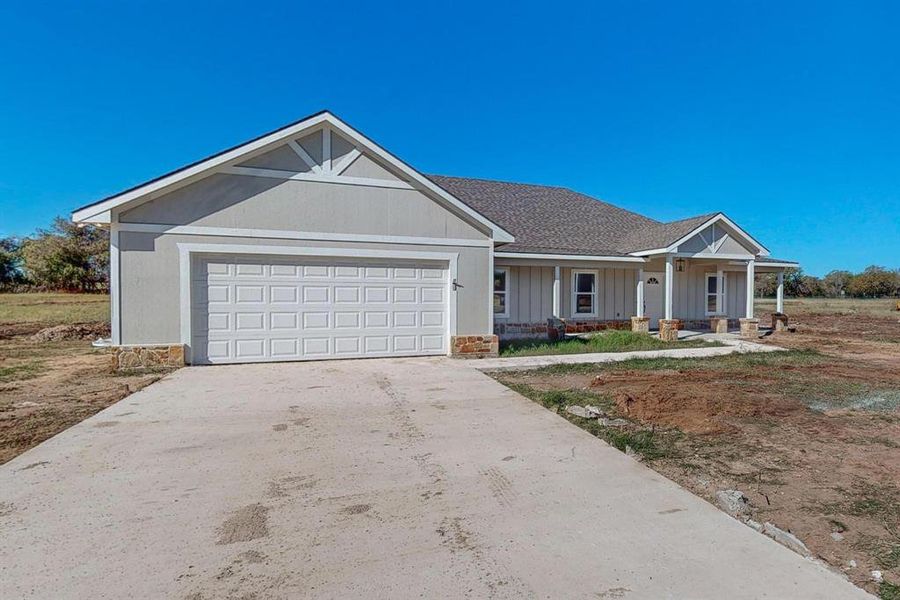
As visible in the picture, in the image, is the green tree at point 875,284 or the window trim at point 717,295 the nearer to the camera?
the window trim at point 717,295

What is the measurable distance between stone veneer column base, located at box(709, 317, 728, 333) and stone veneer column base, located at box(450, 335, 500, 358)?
10.8m

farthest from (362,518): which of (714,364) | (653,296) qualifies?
(653,296)

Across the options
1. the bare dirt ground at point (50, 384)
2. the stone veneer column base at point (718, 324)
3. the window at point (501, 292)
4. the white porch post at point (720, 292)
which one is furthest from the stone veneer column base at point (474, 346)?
the white porch post at point (720, 292)

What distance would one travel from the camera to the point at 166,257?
8.98m

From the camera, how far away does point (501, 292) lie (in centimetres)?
1480

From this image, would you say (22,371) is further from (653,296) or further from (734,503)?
(653,296)

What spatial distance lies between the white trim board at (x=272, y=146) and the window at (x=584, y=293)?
18.4 feet

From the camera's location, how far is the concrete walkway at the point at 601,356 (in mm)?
9945

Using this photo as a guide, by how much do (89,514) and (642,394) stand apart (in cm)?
670

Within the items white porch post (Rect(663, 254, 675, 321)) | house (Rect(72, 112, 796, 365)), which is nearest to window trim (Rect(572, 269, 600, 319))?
white porch post (Rect(663, 254, 675, 321))

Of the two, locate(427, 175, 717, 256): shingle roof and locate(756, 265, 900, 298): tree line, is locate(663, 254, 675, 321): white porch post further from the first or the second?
locate(756, 265, 900, 298): tree line

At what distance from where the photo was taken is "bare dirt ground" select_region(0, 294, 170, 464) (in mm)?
5336

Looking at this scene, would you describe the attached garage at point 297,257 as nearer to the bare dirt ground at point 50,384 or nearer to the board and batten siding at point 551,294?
the bare dirt ground at point 50,384

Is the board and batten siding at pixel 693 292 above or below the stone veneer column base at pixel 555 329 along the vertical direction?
above
